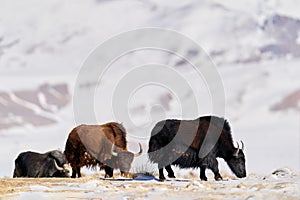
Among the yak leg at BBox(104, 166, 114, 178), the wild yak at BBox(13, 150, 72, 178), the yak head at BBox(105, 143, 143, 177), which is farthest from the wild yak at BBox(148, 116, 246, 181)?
the wild yak at BBox(13, 150, 72, 178)

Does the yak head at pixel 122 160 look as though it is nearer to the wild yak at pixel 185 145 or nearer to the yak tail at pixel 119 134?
the yak tail at pixel 119 134

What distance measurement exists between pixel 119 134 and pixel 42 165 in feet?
21.7

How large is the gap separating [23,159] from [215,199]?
602 inches

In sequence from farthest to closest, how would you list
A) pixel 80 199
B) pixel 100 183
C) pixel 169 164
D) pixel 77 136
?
pixel 77 136
pixel 169 164
pixel 100 183
pixel 80 199

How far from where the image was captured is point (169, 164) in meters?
17.4

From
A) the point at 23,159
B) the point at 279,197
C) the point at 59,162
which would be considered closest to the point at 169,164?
the point at 279,197

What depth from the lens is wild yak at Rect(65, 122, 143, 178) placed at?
18.9 meters

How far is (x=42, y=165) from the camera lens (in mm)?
24875

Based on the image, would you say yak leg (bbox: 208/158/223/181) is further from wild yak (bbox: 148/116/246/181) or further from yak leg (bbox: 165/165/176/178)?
yak leg (bbox: 165/165/176/178)

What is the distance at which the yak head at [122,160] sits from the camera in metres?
18.9

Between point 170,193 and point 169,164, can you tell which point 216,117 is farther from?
point 170,193

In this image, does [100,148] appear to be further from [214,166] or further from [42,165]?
[42,165]

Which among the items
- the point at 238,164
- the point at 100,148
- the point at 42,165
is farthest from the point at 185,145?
the point at 42,165

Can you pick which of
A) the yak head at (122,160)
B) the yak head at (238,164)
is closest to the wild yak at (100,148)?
the yak head at (122,160)
